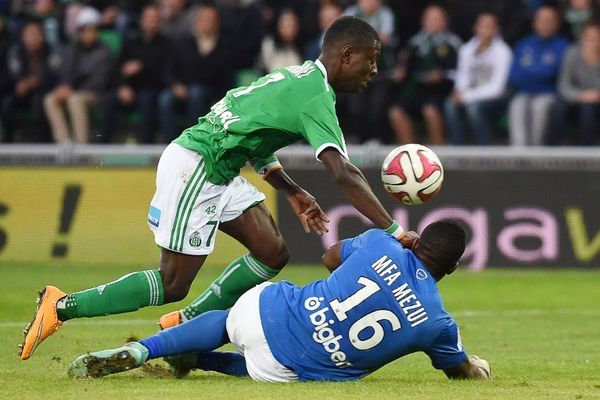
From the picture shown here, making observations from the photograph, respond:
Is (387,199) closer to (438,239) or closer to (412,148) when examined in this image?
(412,148)

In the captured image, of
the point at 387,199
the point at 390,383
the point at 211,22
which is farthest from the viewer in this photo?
the point at 211,22

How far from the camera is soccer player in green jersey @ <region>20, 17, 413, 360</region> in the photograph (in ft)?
25.6

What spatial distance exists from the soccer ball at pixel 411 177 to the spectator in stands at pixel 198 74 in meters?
10.00

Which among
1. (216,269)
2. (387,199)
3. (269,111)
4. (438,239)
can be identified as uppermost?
(269,111)

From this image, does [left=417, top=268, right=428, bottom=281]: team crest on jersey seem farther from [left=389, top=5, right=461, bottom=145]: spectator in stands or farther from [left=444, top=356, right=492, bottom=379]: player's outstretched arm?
[left=389, top=5, right=461, bottom=145]: spectator in stands

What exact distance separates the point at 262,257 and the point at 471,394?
2.07m

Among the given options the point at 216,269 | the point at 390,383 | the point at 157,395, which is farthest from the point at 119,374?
the point at 216,269

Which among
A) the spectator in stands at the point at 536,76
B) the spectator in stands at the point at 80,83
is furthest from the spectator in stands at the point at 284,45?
the spectator in stands at the point at 536,76

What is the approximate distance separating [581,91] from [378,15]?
298 cm

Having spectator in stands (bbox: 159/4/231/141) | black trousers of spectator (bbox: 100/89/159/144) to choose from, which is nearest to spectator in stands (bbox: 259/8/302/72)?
spectator in stands (bbox: 159/4/231/141)

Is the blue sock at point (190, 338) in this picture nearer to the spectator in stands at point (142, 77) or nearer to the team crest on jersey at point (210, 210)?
the team crest on jersey at point (210, 210)

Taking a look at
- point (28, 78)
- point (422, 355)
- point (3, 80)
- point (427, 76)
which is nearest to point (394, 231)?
point (422, 355)

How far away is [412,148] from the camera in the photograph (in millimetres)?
8289

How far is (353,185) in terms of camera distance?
746 cm
